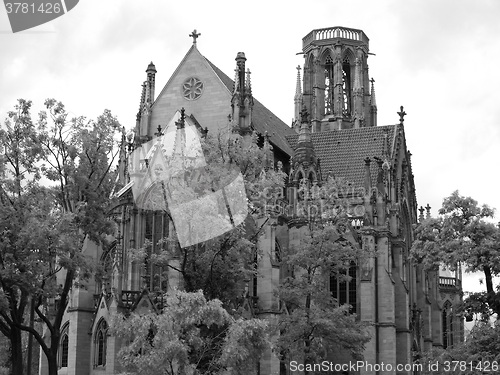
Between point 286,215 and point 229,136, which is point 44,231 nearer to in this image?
point 229,136

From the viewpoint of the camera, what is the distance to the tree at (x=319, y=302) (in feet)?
137

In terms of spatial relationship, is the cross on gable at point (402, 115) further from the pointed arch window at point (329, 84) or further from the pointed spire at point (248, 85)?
the pointed arch window at point (329, 84)

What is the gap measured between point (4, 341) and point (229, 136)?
3011 cm

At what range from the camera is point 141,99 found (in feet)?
186

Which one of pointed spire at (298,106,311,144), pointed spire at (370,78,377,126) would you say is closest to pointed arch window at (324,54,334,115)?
pointed spire at (370,78,377,126)

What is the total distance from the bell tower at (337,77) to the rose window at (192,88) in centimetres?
2903

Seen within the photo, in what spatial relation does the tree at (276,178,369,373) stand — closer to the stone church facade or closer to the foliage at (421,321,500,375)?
the stone church facade

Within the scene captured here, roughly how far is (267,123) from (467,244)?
30.3m

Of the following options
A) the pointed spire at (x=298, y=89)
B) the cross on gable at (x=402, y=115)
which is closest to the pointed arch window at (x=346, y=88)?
the pointed spire at (x=298, y=89)

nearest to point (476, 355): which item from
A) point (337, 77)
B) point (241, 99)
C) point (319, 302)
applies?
point (319, 302)

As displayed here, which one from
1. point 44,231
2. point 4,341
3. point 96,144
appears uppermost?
point 96,144

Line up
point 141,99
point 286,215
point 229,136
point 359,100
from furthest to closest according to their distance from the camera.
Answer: point 359,100 < point 141,99 < point 286,215 < point 229,136

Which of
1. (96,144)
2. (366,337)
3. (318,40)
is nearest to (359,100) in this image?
(318,40)

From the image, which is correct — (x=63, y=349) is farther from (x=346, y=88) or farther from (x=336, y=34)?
(x=336, y=34)
